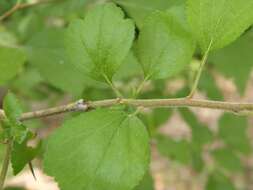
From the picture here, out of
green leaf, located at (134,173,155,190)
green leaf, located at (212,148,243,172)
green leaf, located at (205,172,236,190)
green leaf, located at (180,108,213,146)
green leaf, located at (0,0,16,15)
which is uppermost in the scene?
green leaf, located at (0,0,16,15)

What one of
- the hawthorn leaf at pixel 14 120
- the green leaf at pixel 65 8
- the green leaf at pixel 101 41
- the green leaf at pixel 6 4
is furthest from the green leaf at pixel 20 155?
the green leaf at pixel 65 8

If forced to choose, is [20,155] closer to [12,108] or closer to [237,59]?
[12,108]

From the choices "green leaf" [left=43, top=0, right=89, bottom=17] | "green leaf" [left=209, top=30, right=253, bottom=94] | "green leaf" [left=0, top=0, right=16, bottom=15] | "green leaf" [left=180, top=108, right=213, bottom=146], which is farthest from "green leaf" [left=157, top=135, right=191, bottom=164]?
"green leaf" [left=0, top=0, right=16, bottom=15]

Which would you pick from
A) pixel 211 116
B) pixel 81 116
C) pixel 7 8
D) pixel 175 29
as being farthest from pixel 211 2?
pixel 211 116

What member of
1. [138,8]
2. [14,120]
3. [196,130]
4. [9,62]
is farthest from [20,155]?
[196,130]

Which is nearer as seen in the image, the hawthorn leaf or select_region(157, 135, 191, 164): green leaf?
the hawthorn leaf

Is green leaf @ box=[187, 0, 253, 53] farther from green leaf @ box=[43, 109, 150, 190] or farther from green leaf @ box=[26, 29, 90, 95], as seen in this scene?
green leaf @ box=[26, 29, 90, 95]

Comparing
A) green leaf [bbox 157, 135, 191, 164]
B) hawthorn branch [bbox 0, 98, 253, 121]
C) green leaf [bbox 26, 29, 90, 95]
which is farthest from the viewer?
green leaf [bbox 157, 135, 191, 164]
